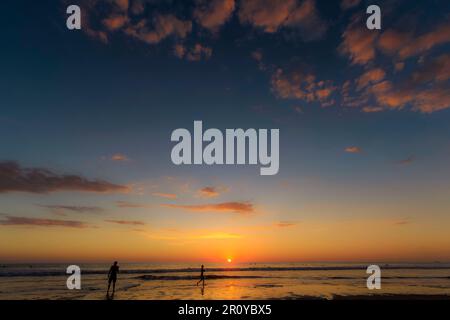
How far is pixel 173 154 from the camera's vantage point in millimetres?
20016
